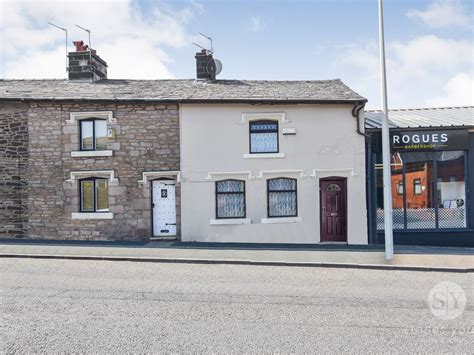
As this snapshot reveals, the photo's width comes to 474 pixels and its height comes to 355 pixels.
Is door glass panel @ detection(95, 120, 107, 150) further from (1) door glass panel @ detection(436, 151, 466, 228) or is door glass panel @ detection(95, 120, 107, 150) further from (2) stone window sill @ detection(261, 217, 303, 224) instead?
(1) door glass panel @ detection(436, 151, 466, 228)

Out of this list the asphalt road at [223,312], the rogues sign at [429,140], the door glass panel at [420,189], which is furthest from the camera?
the door glass panel at [420,189]

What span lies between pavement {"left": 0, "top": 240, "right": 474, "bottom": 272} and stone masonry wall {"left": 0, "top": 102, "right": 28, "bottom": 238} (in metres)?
1.01

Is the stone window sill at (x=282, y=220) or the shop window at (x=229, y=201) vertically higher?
the shop window at (x=229, y=201)

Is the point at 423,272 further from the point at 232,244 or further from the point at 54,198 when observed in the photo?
the point at 54,198

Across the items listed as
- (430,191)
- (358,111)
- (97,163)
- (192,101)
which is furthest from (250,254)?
(430,191)

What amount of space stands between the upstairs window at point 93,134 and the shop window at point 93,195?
124 centimetres

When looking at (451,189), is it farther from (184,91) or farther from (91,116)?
(91,116)

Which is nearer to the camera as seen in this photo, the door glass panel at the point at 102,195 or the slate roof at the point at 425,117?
the door glass panel at the point at 102,195

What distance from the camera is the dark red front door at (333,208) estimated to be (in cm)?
1455

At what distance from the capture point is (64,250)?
1192 cm

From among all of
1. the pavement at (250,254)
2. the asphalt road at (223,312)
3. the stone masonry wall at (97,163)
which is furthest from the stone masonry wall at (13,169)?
the asphalt road at (223,312)

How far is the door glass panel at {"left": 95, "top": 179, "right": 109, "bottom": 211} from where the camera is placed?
564 inches

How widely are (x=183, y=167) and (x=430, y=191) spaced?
9518 mm

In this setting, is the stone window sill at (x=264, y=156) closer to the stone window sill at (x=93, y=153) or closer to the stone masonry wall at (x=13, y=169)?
the stone window sill at (x=93, y=153)
